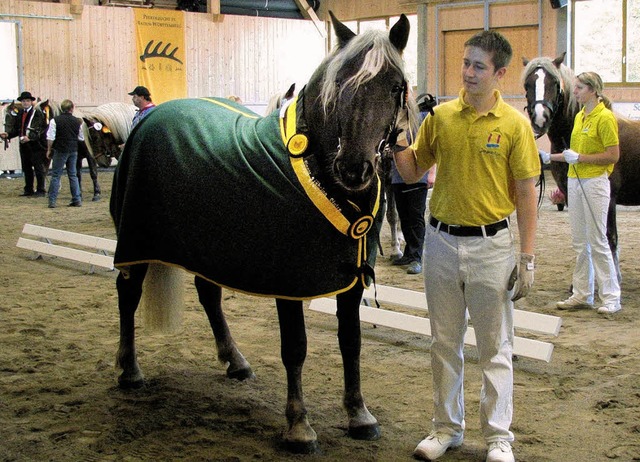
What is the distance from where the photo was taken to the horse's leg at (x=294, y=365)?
3.60 metres

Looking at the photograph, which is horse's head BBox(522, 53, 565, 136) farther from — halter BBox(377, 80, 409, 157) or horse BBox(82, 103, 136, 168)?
horse BBox(82, 103, 136, 168)

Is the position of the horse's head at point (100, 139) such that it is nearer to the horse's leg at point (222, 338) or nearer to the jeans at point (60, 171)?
the jeans at point (60, 171)

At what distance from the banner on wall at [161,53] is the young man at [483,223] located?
18111mm

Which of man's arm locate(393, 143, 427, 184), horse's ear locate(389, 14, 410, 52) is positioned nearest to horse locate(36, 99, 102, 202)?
man's arm locate(393, 143, 427, 184)

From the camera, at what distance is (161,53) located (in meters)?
21.1

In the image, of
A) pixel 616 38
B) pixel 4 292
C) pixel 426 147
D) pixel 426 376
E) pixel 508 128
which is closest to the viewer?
pixel 508 128

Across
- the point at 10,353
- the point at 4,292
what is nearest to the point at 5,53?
the point at 4,292

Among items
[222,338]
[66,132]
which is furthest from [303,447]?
[66,132]

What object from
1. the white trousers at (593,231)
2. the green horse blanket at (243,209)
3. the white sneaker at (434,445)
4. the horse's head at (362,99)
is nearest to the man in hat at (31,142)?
the white trousers at (593,231)

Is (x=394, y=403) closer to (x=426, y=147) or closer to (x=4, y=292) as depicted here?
(x=426, y=147)

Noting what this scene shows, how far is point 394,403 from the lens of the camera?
425 cm

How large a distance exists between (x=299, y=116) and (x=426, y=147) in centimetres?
58

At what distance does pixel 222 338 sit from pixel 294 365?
1179 mm

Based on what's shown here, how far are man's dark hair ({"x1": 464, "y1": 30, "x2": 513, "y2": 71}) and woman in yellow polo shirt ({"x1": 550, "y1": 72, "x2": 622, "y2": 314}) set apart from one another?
2.75 m
